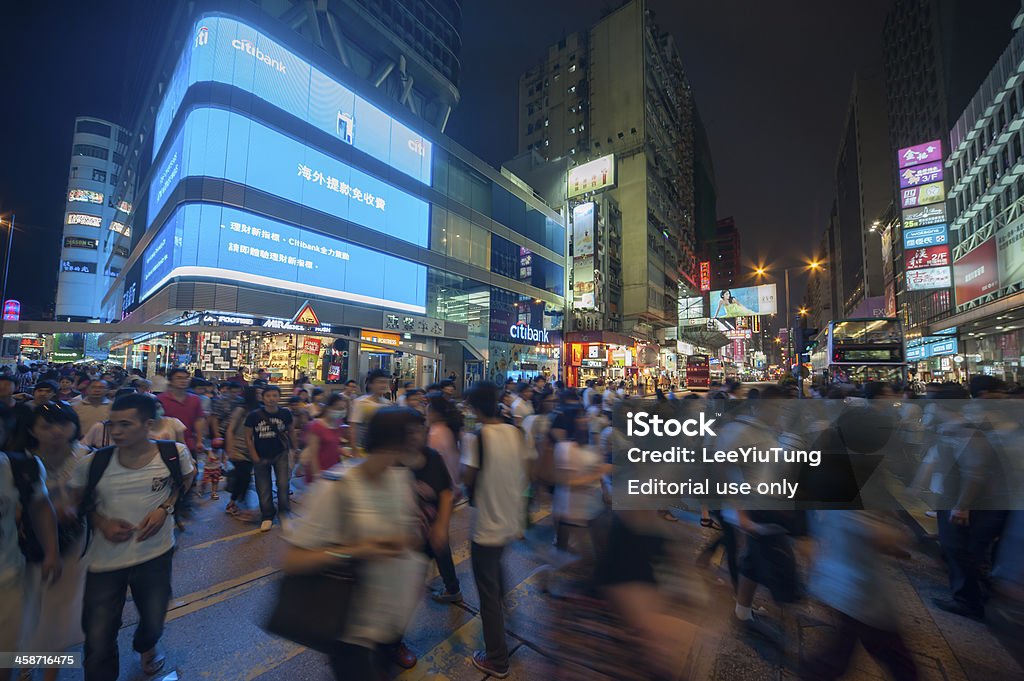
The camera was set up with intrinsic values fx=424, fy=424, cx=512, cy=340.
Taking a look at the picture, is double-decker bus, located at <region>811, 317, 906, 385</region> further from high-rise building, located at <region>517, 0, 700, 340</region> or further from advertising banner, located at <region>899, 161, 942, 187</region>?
high-rise building, located at <region>517, 0, 700, 340</region>

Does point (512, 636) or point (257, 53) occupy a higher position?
point (257, 53)

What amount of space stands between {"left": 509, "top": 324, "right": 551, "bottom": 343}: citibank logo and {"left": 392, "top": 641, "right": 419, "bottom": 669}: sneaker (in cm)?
3029

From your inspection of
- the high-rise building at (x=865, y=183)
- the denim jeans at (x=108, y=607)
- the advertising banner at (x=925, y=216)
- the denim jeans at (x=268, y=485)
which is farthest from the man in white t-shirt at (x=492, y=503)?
the high-rise building at (x=865, y=183)

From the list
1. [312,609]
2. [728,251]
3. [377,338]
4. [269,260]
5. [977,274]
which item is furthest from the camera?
[728,251]

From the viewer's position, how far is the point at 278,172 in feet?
63.9

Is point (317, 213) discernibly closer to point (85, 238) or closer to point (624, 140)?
point (624, 140)

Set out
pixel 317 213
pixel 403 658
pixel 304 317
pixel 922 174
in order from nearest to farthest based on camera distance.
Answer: pixel 403 658, pixel 304 317, pixel 317 213, pixel 922 174

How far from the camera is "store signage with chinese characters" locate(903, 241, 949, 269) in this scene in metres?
23.9

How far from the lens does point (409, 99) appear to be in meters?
32.9

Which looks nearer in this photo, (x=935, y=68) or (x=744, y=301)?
(x=744, y=301)

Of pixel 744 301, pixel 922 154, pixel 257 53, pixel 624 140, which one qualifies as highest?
pixel 624 140

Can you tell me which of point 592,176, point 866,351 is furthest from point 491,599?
point 592,176

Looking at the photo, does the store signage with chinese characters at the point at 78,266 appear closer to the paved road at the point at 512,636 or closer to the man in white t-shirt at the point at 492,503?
the paved road at the point at 512,636

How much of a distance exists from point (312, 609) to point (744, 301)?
154ft
